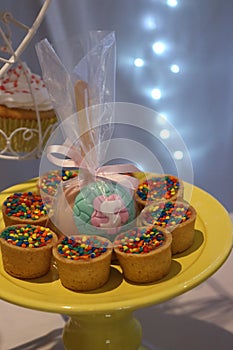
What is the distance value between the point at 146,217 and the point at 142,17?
82 cm

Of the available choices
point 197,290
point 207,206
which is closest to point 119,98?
point 197,290

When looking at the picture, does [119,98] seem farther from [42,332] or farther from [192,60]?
[42,332]

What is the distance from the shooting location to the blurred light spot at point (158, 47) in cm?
164

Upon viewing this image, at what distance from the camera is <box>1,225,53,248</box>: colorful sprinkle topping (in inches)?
34.5

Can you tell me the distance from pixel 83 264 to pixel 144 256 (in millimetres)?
86

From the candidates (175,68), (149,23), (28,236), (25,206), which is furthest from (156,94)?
(28,236)

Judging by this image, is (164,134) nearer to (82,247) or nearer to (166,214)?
(166,214)

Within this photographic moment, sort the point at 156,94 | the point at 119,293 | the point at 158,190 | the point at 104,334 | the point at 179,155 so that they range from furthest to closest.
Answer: the point at 156,94 < the point at 179,155 < the point at 158,190 < the point at 104,334 < the point at 119,293

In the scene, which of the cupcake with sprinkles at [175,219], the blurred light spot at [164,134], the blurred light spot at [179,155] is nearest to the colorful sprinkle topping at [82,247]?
the cupcake with sprinkles at [175,219]

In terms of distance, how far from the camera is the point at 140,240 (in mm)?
887

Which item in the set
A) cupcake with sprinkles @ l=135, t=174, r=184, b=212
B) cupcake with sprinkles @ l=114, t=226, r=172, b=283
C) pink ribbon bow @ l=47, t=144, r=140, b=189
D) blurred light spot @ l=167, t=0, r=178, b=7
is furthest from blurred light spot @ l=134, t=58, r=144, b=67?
cupcake with sprinkles @ l=114, t=226, r=172, b=283

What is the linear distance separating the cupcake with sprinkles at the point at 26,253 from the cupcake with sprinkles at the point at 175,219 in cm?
16

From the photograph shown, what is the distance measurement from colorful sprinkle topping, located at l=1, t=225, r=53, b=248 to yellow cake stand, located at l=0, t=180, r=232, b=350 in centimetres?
5

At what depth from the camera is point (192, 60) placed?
1637 millimetres
